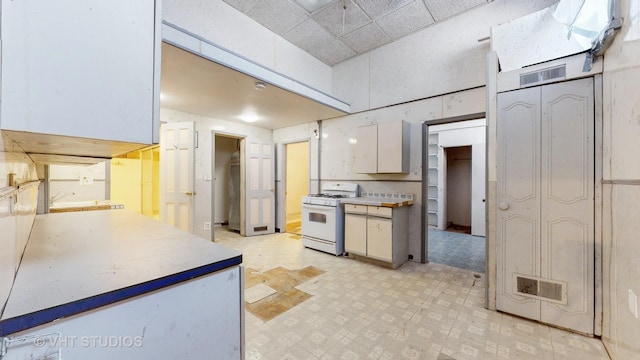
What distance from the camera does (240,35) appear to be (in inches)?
116

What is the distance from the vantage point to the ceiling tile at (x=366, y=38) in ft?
11.0

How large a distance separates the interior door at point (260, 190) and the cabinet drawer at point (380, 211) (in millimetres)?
2596

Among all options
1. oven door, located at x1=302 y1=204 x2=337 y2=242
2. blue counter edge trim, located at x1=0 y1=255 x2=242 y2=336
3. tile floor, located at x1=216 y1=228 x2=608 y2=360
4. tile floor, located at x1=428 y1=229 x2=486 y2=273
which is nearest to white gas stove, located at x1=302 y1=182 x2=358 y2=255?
oven door, located at x1=302 y1=204 x2=337 y2=242

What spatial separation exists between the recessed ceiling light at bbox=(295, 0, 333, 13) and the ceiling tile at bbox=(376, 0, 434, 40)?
0.81 meters

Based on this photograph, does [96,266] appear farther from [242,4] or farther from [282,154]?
[282,154]

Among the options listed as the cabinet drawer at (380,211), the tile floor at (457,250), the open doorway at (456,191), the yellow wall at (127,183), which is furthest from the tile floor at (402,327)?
the yellow wall at (127,183)

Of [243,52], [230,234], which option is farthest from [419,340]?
[230,234]

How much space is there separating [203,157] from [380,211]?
10.7 feet

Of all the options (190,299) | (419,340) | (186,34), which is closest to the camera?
(190,299)

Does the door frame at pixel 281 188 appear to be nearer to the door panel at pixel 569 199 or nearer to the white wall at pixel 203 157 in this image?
the white wall at pixel 203 157

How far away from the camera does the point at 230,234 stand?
5.09 m

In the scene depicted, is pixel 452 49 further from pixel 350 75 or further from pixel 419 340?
pixel 419 340

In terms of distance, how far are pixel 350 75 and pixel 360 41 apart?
0.57 m

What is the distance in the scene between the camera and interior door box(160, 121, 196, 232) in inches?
149
